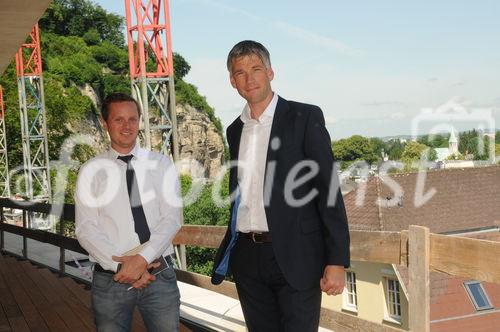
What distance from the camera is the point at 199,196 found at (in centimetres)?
5072

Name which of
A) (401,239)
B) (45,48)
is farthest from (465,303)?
(45,48)

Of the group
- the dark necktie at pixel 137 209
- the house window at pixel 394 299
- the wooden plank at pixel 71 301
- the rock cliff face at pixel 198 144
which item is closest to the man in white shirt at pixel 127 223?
the dark necktie at pixel 137 209

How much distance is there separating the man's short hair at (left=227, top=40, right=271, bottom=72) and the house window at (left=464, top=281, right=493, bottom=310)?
2391 centimetres

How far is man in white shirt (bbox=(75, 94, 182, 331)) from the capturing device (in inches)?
103

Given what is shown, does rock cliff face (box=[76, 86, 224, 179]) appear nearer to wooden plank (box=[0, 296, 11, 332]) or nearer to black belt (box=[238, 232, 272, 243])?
wooden plank (box=[0, 296, 11, 332])

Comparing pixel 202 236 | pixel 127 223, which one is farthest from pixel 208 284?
pixel 127 223

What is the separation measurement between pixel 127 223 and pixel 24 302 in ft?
11.8

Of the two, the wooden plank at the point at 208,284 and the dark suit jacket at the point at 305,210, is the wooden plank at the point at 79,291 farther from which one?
the dark suit jacket at the point at 305,210

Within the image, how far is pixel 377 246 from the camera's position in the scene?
3.10m

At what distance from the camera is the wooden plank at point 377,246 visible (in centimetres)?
304

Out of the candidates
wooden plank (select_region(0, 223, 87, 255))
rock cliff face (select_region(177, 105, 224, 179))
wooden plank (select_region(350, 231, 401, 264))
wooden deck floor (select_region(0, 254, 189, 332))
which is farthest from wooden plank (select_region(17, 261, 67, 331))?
rock cliff face (select_region(177, 105, 224, 179))

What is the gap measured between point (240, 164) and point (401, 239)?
0.99 metres

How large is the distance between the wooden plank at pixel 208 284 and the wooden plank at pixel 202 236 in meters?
0.23

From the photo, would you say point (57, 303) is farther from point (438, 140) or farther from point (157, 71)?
point (438, 140)
